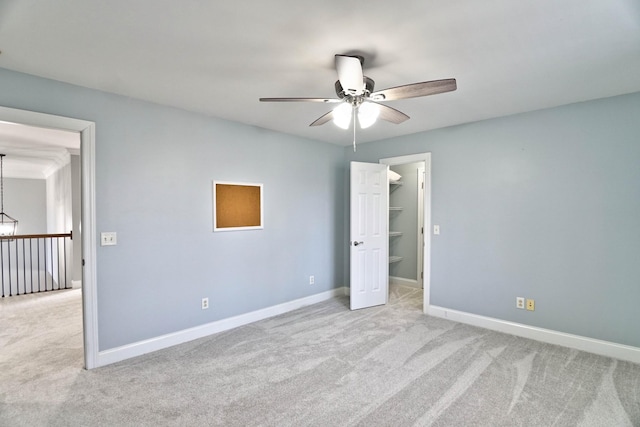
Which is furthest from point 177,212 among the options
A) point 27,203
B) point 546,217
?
point 27,203

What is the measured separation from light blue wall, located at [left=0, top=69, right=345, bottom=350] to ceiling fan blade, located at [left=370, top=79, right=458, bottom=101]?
2026 mm

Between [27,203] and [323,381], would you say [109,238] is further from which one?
[27,203]

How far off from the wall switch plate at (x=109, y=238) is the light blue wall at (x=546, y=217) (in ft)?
11.6

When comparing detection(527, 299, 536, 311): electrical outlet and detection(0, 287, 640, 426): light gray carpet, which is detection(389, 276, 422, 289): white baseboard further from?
detection(527, 299, 536, 311): electrical outlet

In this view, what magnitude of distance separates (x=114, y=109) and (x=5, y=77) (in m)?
0.67

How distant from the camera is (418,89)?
6.18 ft

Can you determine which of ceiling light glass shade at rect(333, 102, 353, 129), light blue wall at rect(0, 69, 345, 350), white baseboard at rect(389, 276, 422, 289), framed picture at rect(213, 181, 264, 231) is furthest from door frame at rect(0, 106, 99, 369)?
white baseboard at rect(389, 276, 422, 289)

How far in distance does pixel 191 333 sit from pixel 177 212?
1.27 metres

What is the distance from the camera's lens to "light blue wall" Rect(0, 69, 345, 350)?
8.68 feet

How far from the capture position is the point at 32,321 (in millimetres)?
3678

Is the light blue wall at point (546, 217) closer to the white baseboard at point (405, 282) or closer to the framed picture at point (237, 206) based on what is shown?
the white baseboard at point (405, 282)

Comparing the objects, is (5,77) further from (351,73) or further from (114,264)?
(351,73)

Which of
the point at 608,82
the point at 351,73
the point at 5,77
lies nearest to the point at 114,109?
the point at 5,77

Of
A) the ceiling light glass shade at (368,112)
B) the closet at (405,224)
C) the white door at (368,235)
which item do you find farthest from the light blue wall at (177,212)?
the closet at (405,224)
